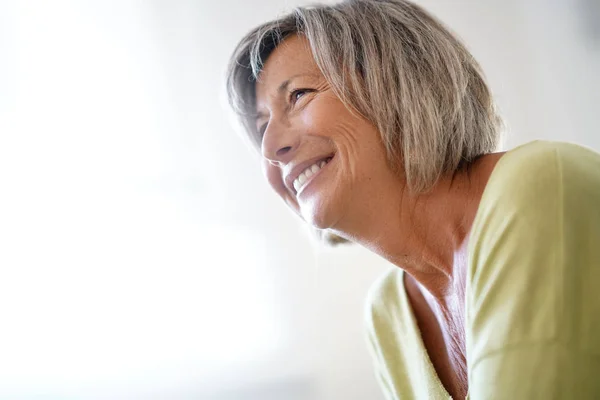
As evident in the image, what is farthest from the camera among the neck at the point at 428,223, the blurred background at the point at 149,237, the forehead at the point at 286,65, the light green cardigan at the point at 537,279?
the blurred background at the point at 149,237

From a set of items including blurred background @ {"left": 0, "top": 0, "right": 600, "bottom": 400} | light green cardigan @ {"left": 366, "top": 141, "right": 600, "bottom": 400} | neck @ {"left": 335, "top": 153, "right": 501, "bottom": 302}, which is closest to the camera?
light green cardigan @ {"left": 366, "top": 141, "right": 600, "bottom": 400}

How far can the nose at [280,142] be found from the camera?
858mm

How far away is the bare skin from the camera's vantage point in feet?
2.61

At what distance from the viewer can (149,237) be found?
1256mm

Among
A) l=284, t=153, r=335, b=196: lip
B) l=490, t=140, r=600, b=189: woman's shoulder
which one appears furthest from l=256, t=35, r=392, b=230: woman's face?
l=490, t=140, r=600, b=189: woman's shoulder

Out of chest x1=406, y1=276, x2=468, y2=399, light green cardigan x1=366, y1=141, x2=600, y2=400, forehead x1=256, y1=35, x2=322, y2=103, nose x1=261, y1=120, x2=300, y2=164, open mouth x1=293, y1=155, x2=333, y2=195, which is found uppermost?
forehead x1=256, y1=35, x2=322, y2=103

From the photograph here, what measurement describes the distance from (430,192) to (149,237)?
697 millimetres

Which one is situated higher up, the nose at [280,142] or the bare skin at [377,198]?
the nose at [280,142]

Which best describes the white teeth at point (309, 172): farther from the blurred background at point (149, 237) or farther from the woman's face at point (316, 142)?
the blurred background at point (149, 237)

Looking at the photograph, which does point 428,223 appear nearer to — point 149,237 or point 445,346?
point 445,346

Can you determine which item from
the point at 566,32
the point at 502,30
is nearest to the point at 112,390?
the point at 502,30

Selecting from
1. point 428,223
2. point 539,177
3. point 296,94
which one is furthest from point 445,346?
point 296,94

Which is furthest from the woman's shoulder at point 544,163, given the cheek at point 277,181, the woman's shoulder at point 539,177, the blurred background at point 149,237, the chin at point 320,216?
the blurred background at point 149,237

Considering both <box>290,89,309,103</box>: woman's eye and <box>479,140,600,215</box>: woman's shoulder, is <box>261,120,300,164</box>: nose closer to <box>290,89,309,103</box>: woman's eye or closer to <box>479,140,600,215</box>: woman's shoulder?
<box>290,89,309,103</box>: woman's eye
